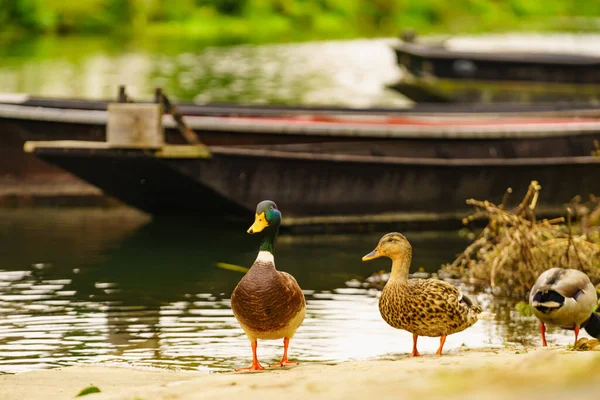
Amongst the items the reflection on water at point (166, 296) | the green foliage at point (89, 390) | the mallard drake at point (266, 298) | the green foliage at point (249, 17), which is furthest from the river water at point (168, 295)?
the green foliage at point (249, 17)

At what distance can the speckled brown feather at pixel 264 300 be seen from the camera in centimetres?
860

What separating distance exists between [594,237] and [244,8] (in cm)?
6524

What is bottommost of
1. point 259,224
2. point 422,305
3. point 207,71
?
point 422,305

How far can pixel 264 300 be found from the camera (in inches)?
339

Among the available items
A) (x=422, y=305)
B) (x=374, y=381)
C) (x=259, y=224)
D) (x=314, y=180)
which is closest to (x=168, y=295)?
(x=314, y=180)

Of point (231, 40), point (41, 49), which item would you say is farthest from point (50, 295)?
point (231, 40)

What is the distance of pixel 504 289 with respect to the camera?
13.2 m

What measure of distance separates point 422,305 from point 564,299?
1.08 metres

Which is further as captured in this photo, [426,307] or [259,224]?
[426,307]

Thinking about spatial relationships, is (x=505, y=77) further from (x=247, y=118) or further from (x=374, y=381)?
(x=374, y=381)

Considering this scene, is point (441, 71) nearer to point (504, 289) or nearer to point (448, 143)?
point (448, 143)

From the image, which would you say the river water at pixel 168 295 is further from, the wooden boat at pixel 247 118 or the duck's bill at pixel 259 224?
the duck's bill at pixel 259 224

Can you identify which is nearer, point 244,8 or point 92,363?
point 92,363

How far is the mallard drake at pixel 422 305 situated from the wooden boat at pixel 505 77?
21.8 metres
